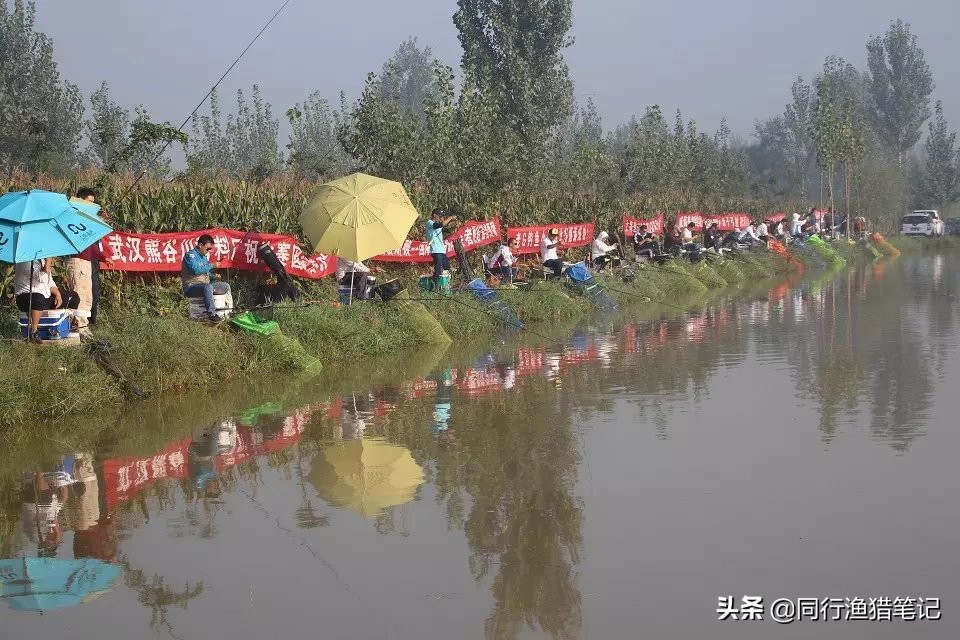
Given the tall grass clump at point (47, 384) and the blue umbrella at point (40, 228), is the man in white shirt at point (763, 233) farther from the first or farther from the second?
the blue umbrella at point (40, 228)

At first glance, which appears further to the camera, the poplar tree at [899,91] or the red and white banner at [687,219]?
the poplar tree at [899,91]

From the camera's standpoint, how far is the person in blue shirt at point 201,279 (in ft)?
45.5

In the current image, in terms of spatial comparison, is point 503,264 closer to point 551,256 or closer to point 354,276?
point 551,256

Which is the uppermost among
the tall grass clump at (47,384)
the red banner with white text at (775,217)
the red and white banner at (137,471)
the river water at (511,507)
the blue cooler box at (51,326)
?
the red banner with white text at (775,217)

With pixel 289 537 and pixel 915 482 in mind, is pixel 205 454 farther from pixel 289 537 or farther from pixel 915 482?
pixel 915 482

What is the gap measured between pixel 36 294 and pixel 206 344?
1993 millimetres

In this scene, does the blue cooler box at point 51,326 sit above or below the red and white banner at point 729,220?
below

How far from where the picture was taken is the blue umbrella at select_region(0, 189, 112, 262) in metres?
10.7

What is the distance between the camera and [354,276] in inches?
687

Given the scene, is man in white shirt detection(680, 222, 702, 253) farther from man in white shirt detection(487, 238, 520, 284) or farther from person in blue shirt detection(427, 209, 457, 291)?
person in blue shirt detection(427, 209, 457, 291)

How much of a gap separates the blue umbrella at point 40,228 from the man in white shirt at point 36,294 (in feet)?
2.21

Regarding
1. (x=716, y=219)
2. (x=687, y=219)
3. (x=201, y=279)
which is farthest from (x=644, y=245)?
(x=201, y=279)

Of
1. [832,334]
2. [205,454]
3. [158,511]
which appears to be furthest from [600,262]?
[158,511]

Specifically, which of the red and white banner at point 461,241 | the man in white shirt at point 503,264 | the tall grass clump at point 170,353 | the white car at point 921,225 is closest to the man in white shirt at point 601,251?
the red and white banner at point 461,241
